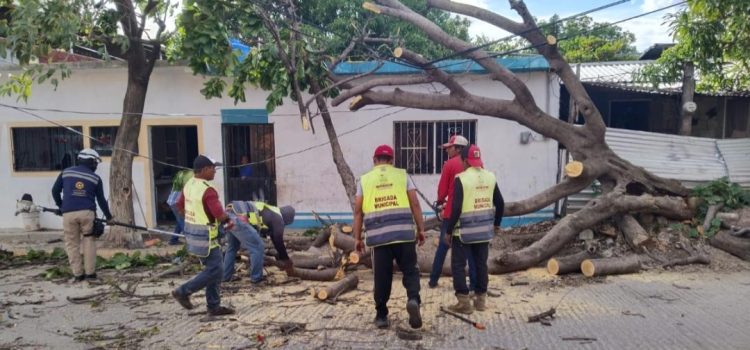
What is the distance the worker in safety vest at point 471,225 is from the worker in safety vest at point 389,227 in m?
0.55

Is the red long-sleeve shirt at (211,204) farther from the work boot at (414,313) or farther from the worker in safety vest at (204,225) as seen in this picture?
the work boot at (414,313)

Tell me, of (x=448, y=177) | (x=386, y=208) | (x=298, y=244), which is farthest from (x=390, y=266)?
(x=298, y=244)

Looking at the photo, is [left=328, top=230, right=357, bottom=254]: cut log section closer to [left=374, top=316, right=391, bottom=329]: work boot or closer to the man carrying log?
the man carrying log

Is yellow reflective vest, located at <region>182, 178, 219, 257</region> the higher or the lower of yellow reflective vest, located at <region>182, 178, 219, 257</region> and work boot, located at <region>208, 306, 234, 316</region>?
the higher

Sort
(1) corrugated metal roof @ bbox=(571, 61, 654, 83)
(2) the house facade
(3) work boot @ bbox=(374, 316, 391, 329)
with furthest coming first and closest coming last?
1. (1) corrugated metal roof @ bbox=(571, 61, 654, 83)
2. (2) the house facade
3. (3) work boot @ bbox=(374, 316, 391, 329)

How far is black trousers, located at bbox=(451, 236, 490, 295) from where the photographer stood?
4.88 m

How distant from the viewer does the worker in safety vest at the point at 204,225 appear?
15.5ft

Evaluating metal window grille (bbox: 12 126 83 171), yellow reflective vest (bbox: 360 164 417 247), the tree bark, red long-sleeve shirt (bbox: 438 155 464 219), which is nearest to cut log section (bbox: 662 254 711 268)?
the tree bark

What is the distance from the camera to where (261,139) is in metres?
10.5

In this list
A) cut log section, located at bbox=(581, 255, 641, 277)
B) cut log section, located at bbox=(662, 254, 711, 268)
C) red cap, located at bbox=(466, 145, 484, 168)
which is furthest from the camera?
cut log section, located at bbox=(662, 254, 711, 268)

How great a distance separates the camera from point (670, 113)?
1257 centimetres

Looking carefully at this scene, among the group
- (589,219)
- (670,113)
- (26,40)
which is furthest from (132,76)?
(670,113)

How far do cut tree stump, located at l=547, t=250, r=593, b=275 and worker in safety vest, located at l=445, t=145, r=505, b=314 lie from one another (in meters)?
1.58

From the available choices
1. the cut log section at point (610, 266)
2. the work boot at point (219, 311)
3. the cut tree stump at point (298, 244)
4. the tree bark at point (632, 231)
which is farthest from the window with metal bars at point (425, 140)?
the work boot at point (219, 311)
